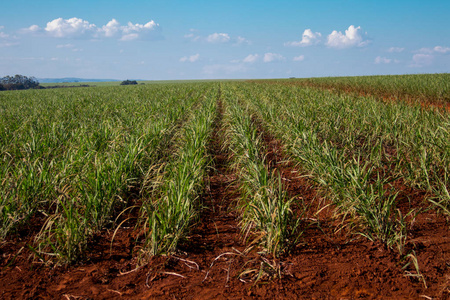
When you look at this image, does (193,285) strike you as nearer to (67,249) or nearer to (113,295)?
(113,295)

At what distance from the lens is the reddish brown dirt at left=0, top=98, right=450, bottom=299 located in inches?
78.7

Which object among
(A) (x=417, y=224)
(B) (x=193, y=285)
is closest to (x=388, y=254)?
(A) (x=417, y=224)

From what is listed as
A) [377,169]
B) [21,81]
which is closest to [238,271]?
[377,169]

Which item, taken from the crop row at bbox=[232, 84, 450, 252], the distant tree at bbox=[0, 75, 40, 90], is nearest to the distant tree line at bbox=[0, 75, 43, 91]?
the distant tree at bbox=[0, 75, 40, 90]

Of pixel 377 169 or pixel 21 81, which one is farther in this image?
pixel 21 81

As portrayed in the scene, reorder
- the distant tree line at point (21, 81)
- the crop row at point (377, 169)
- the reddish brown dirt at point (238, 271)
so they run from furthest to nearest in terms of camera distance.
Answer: the distant tree line at point (21, 81) < the crop row at point (377, 169) < the reddish brown dirt at point (238, 271)

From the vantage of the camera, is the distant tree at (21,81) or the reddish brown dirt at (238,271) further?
the distant tree at (21,81)

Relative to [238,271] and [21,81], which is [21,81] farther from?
[238,271]

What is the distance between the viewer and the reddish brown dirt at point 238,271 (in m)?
2.00

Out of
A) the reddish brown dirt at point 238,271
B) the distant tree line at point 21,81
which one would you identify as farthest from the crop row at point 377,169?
the distant tree line at point 21,81

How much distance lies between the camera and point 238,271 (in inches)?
88.1

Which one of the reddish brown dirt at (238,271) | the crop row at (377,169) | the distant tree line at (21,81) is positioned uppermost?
the distant tree line at (21,81)

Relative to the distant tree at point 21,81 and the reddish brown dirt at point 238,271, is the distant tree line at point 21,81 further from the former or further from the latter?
the reddish brown dirt at point 238,271

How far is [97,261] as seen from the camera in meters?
2.44
